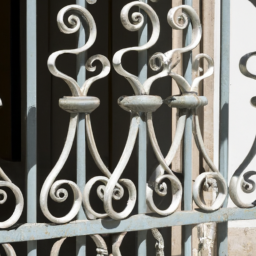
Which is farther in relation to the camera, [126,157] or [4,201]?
[126,157]

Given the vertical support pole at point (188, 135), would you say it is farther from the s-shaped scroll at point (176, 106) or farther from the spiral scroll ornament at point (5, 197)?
the spiral scroll ornament at point (5, 197)

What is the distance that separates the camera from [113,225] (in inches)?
56.0

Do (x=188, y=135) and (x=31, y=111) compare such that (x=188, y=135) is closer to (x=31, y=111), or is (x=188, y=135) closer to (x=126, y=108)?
(x=126, y=108)

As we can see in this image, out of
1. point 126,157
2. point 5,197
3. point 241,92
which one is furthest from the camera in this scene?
point 241,92

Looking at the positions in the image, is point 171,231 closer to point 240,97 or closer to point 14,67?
point 240,97

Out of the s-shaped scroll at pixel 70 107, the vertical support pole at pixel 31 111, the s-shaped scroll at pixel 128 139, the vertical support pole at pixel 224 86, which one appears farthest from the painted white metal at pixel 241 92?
the vertical support pole at pixel 31 111

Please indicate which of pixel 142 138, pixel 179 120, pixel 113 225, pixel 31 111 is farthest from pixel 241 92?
pixel 31 111

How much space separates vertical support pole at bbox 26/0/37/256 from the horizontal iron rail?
33 mm

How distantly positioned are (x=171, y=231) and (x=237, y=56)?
74 cm

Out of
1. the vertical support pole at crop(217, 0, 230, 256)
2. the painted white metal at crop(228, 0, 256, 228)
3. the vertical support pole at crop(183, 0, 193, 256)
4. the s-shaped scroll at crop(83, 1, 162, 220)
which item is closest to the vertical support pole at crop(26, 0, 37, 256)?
the s-shaped scroll at crop(83, 1, 162, 220)

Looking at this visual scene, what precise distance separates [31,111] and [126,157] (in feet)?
0.91

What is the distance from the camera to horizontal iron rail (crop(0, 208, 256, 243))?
1.33m

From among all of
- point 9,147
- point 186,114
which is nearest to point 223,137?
point 186,114

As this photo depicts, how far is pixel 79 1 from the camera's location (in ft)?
4.51
